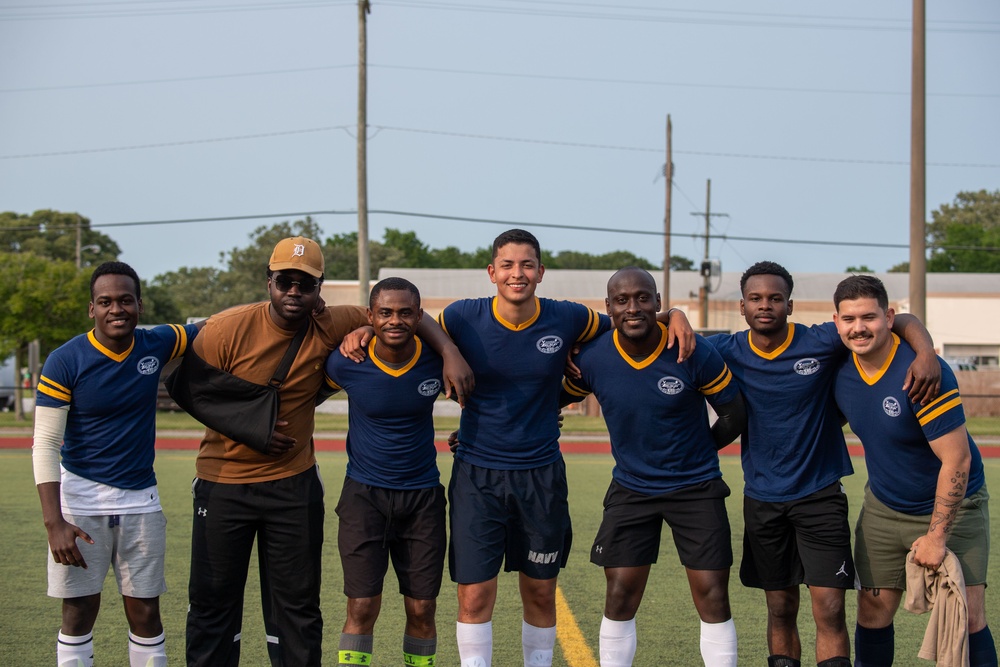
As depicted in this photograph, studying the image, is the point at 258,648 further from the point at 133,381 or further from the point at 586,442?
the point at 586,442

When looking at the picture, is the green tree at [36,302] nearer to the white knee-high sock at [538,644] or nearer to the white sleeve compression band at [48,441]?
the white sleeve compression band at [48,441]

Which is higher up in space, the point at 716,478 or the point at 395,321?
the point at 395,321

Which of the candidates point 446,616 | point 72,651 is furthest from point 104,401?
point 446,616

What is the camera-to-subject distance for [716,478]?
5.12m

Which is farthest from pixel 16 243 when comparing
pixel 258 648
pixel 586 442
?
pixel 258 648

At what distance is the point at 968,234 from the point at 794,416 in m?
80.7

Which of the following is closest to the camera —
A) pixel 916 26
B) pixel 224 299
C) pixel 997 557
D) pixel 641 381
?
pixel 641 381

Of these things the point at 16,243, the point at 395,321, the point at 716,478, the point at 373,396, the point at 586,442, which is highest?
the point at 16,243

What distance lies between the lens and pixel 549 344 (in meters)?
5.19

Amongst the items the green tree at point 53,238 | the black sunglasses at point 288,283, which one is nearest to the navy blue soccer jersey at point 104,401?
the black sunglasses at point 288,283

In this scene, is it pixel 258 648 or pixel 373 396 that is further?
pixel 258 648

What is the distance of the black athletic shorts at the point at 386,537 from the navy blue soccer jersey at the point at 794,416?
5.76 ft

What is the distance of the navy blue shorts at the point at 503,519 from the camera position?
500 cm

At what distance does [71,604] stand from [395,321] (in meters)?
2.17
